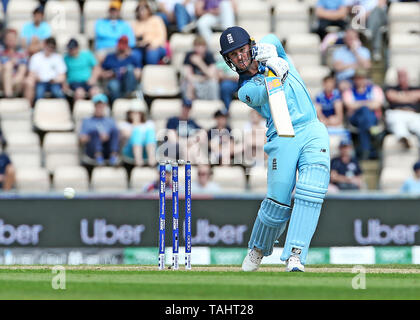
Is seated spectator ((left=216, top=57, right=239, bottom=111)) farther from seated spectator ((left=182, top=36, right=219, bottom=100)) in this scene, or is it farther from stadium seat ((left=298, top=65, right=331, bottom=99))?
stadium seat ((left=298, top=65, right=331, bottom=99))

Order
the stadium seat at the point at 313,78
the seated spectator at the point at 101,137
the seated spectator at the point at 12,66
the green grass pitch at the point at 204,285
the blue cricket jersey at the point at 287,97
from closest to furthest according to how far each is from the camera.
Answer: the green grass pitch at the point at 204,285, the blue cricket jersey at the point at 287,97, the seated spectator at the point at 101,137, the stadium seat at the point at 313,78, the seated spectator at the point at 12,66

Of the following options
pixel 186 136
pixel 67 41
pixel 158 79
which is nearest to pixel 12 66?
pixel 67 41

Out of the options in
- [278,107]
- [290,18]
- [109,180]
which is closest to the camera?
[278,107]

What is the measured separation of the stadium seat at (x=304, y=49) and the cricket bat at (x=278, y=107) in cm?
815

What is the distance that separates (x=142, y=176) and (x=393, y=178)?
3502mm

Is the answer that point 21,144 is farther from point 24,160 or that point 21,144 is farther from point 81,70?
point 81,70

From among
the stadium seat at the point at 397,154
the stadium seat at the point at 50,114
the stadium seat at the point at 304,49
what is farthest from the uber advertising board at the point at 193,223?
the stadium seat at the point at 304,49

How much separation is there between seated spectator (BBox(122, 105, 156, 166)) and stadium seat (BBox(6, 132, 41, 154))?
135 centimetres

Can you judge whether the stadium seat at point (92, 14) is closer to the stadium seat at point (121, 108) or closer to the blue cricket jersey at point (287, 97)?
the stadium seat at point (121, 108)

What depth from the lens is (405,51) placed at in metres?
17.4

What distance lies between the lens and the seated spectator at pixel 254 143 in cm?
1562

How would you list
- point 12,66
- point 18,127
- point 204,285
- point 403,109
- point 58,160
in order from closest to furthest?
point 204,285
point 58,160
point 403,109
point 18,127
point 12,66
